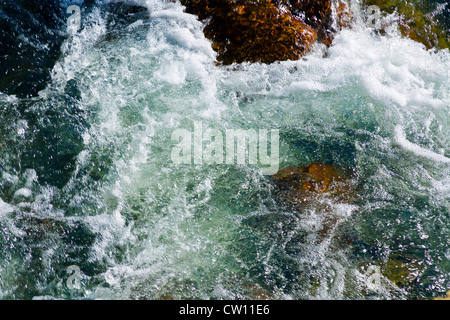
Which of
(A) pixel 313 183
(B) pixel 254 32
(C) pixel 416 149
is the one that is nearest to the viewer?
(A) pixel 313 183

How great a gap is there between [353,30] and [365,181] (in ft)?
8.11

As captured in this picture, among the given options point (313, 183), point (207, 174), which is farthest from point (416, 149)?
point (207, 174)

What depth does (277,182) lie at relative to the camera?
3438 millimetres

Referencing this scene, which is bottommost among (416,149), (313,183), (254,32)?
(313,183)

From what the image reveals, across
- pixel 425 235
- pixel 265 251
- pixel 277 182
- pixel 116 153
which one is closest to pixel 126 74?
pixel 116 153

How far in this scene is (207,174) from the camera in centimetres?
347

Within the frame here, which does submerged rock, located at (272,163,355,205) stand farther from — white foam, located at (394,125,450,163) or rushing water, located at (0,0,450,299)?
white foam, located at (394,125,450,163)

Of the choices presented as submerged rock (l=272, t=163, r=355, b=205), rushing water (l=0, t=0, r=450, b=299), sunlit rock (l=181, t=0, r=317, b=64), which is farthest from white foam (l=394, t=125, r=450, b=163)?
sunlit rock (l=181, t=0, r=317, b=64)

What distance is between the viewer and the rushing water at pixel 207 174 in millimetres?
2775

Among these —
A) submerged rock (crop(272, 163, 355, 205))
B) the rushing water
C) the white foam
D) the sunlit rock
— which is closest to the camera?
the rushing water

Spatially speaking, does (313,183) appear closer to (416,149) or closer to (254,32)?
(416,149)

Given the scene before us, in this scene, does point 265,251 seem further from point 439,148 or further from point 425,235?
point 439,148

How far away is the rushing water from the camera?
2.78 metres

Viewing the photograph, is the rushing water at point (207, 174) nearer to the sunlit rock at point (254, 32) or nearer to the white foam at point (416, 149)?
the white foam at point (416, 149)
